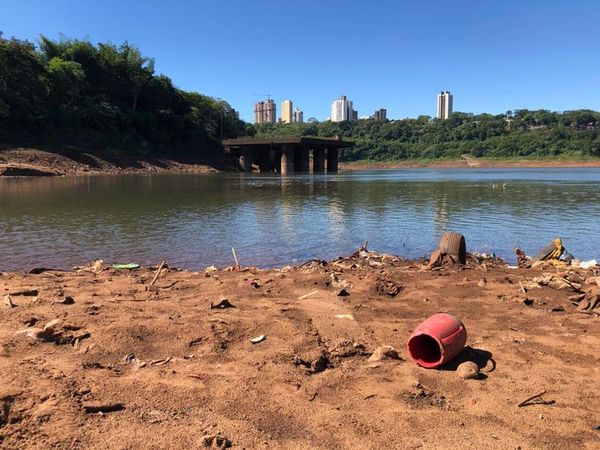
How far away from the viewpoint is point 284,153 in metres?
71.9

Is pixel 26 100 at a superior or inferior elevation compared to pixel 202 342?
superior

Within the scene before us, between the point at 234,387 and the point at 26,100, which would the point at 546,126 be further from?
the point at 234,387

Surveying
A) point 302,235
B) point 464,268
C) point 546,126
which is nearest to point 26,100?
point 302,235

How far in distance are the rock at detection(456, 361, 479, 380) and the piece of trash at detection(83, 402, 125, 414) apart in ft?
10.1

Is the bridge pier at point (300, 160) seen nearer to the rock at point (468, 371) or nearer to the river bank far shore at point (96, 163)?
the river bank far shore at point (96, 163)

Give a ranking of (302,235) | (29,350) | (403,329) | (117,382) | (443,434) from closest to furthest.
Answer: (443,434) → (117,382) → (29,350) → (403,329) → (302,235)

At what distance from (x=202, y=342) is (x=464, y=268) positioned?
6.09m

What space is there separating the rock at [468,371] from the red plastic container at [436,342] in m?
0.18

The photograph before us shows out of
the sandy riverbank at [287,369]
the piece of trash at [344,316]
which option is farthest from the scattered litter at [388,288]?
the piece of trash at [344,316]

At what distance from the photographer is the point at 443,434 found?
3629 millimetres

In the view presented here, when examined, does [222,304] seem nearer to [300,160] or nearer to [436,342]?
[436,342]

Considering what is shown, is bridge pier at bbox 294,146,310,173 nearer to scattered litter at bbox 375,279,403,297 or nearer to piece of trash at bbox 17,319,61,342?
scattered litter at bbox 375,279,403,297

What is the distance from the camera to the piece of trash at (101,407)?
12.2 ft

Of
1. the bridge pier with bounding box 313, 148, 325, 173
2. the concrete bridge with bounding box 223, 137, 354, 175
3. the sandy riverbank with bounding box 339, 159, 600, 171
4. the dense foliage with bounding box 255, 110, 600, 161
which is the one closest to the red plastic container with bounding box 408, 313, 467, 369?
the concrete bridge with bounding box 223, 137, 354, 175
